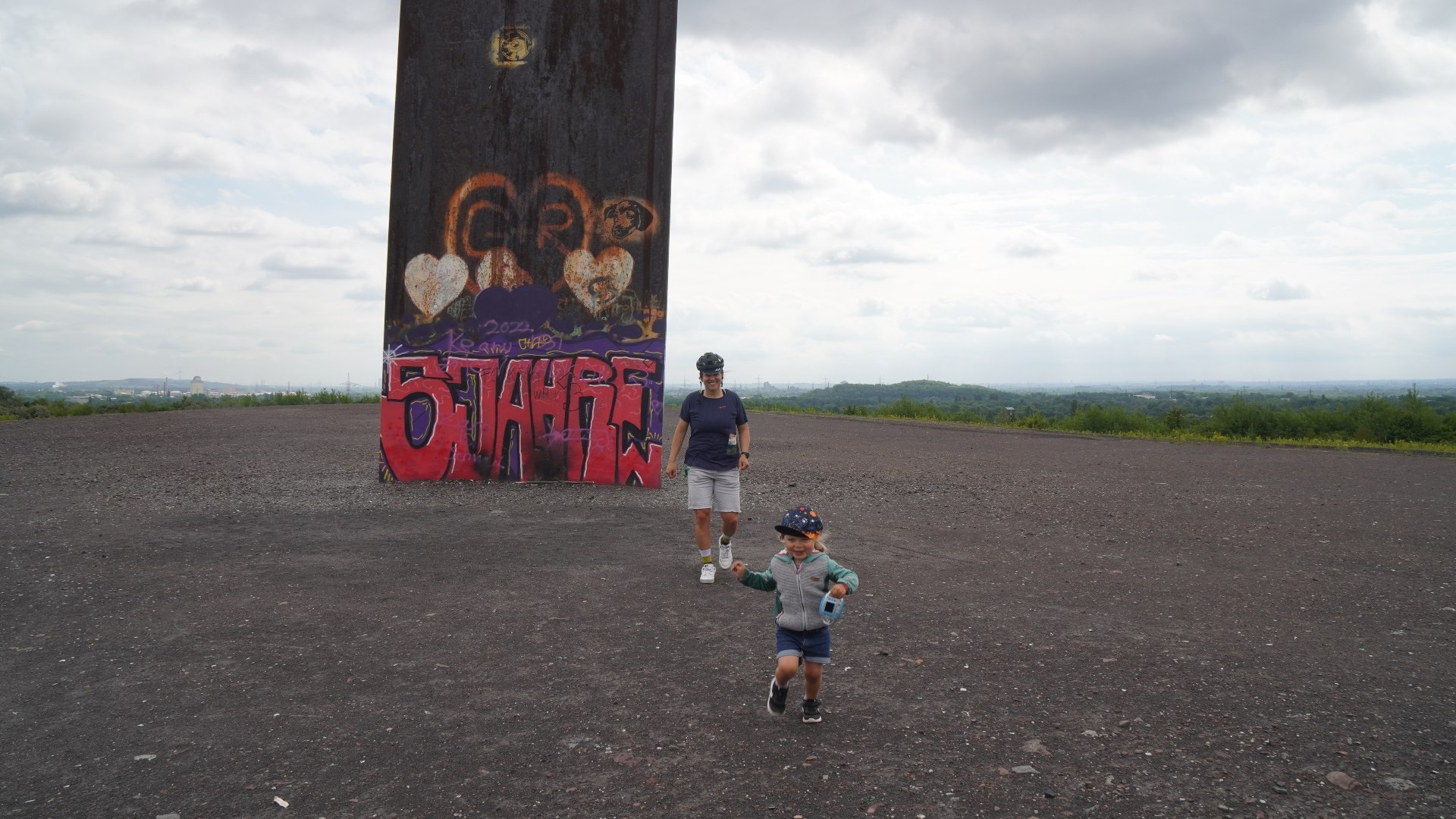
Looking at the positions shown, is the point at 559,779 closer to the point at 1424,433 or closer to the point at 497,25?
the point at 497,25

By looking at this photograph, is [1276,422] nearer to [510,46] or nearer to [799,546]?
[510,46]

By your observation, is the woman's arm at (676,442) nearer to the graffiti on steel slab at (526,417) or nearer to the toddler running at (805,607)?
the toddler running at (805,607)

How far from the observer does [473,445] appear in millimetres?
12562

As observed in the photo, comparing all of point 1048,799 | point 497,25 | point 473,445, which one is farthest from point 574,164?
point 1048,799

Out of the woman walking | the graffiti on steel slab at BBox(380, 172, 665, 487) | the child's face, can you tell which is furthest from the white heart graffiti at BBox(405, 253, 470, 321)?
the child's face

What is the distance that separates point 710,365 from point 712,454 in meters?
0.69

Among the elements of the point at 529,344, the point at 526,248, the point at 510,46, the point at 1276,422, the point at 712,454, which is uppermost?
the point at 510,46

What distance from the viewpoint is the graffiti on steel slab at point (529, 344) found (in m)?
12.5

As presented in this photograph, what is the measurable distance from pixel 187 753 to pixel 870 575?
15.9 feet

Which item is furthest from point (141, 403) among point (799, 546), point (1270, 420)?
point (1270, 420)

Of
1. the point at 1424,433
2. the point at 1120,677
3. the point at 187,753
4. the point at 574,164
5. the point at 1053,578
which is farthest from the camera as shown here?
the point at 1424,433

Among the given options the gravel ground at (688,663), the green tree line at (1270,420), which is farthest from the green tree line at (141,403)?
the green tree line at (1270,420)

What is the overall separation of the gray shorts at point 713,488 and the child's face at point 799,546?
2.83 meters

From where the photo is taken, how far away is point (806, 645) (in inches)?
171
